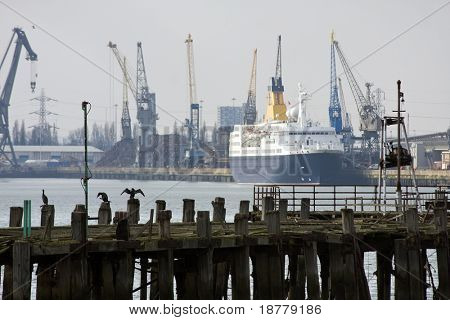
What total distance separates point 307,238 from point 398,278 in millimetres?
2191

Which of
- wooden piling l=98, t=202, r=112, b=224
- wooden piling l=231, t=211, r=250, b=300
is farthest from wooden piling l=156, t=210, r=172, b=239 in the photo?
wooden piling l=98, t=202, r=112, b=224

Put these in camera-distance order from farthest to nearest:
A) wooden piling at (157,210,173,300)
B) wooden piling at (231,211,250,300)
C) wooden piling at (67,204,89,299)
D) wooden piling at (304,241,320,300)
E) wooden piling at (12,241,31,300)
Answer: wooden piling at (304,241,320,300) < wooden piling at (231,211,250,300) < wooden piling at (157,210,173,300) < wooden piling at (67,204,89,299) < wooden piling at (12,241,31,300)

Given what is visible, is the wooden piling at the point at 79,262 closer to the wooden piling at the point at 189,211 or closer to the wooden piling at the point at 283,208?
the wooden piling at the point at 189,211

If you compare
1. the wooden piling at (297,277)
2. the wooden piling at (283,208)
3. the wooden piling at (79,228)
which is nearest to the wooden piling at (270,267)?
the wooden piling at (297,277)

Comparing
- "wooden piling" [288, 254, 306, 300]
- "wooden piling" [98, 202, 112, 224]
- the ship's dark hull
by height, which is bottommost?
"wooden piling" [288, 254, 306, 300]

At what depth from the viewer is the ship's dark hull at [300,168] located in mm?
173500

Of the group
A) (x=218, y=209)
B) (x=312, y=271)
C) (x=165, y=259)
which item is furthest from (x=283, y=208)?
(x=165, y=259)

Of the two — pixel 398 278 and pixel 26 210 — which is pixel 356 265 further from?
pixel 26 210

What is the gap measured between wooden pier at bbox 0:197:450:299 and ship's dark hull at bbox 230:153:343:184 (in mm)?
141021

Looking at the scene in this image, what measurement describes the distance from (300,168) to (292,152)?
277 cm

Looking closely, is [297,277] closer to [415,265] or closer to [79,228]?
[415,265]

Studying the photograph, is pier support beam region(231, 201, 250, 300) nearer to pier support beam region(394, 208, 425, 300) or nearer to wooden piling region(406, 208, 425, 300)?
pier support beam region(394, 208, 425, 300)

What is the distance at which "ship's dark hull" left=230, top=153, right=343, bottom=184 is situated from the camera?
17350cm
